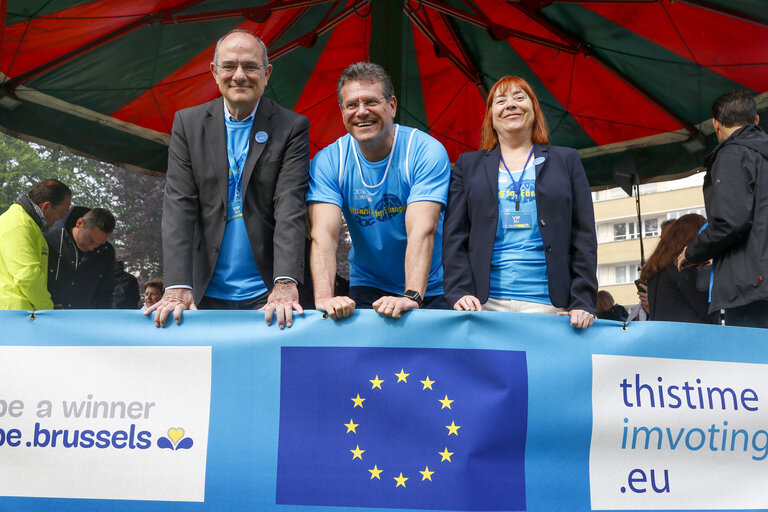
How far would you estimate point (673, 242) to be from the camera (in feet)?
17.0

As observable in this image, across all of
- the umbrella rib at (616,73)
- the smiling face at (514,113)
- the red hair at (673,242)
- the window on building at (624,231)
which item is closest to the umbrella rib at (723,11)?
the umbrella rib at (616,73)

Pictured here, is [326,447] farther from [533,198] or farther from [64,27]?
[64,27]

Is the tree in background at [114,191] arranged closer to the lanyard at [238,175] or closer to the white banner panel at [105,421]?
the lanyard at [238,175]

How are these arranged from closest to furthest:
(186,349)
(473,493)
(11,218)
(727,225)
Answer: (473,493) → (186,349) → (727,225) → (11,218)

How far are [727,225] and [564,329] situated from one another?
139 centimetres

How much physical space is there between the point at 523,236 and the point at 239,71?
1442 millimetres

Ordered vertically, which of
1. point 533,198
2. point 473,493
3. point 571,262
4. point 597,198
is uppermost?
point 597,198

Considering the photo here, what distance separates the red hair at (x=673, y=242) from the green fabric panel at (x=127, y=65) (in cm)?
418

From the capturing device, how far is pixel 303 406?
2781 millimetres

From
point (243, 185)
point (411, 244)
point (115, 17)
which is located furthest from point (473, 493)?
point (115, 17)

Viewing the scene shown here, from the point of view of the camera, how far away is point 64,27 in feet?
19.0

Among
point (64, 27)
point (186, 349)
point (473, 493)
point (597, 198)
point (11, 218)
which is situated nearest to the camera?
point (473, 493)

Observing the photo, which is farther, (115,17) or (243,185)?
(115,17)

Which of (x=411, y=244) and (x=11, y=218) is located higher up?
(x=11, y=218)
